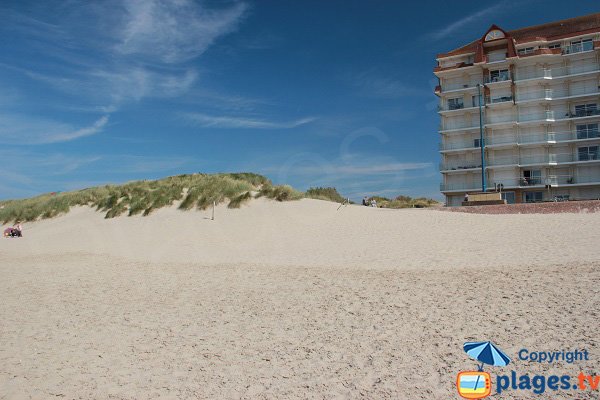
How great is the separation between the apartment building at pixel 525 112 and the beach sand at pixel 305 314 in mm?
29227

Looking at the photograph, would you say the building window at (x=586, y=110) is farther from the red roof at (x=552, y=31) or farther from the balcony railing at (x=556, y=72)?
the red roof at (x=552, y=31)

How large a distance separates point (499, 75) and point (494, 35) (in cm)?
384

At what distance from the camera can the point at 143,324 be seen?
6.94 m

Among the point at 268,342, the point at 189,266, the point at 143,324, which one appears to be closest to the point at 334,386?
the point at 268,342

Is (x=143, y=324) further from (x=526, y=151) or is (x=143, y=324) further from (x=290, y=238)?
(x=526, y=151)

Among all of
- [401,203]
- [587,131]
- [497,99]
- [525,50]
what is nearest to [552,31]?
[525,50]

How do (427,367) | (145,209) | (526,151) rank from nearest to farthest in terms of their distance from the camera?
(427,367), (145,209), (526,151)

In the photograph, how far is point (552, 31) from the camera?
4206 cm

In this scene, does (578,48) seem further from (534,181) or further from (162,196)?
(162,196)

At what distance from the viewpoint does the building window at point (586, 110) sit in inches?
1531

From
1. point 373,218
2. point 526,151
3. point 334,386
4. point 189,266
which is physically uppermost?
point 526,151

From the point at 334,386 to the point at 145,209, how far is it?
17.4 meters

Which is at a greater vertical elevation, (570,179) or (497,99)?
(497,99)

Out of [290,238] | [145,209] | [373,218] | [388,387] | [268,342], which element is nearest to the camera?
[388,387]
